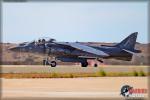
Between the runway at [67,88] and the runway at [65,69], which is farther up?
the runway at [65,69]

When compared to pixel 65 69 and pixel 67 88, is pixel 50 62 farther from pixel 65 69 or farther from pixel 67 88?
pixel 67 88

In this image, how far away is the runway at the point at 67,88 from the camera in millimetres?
12867

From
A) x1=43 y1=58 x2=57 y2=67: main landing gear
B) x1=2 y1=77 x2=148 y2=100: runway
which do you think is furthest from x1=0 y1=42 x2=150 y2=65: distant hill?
x1=2 y1=77 x2=148 y2=100: runway

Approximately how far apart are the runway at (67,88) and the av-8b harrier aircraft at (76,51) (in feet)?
10.2

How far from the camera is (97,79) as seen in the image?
50.2 ft

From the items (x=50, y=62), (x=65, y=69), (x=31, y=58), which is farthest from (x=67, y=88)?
(x=31, y=58)

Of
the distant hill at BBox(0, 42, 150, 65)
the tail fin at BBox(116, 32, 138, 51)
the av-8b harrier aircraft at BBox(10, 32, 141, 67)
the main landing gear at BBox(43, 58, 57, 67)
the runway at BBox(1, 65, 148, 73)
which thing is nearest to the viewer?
the tail fin at BBox(116, 32, 138, 51)

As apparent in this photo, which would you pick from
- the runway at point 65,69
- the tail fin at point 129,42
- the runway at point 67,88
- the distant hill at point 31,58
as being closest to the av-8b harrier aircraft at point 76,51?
the tail fin at point 129,42

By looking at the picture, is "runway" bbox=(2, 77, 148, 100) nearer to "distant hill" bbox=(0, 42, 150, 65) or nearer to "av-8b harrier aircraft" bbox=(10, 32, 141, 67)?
"distant hill" bbox=(0, 42, 150, 65)

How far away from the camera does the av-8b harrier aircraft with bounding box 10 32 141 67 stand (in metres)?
18.3

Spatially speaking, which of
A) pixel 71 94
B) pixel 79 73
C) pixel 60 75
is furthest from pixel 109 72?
pixel 71 94

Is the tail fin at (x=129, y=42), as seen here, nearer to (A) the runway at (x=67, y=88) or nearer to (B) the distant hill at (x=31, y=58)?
(B) the distant hill at (x=31, y=58)

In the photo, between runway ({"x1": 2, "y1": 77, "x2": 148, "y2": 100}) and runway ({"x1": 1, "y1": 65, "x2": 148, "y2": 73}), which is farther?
runway ({"x1": 1, "y1": 65, "x2": 148, "y2": 73})

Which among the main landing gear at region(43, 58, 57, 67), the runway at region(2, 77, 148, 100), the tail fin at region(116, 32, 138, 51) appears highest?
the tail fin at region(116, 32, 138, 51)
